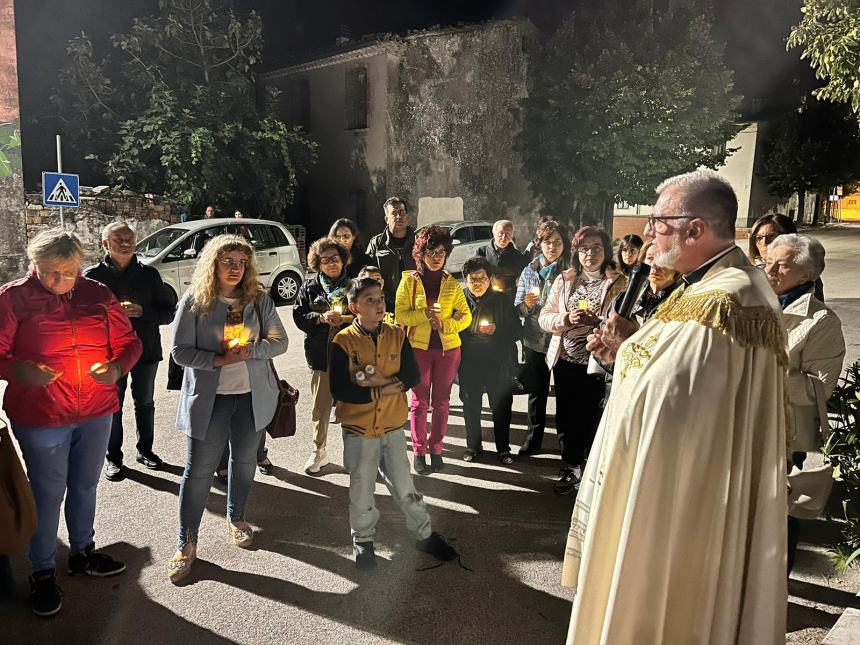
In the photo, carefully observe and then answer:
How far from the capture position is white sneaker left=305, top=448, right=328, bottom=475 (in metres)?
5.38

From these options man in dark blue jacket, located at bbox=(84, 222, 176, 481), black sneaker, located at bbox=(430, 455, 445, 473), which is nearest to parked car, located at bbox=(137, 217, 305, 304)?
man in dark blue jacket, located at bbox=(84, 222, 176, 481)

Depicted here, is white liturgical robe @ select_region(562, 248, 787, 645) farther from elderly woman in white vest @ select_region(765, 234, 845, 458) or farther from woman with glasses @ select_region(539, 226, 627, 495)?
woman with glasses @ select_region(539, 226, 627, 495)

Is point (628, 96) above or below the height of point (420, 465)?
above

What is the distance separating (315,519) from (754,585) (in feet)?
9.75

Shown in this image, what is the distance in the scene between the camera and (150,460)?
5.34m

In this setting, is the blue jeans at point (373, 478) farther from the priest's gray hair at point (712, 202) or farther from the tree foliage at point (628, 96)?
the tree foliage at point (628, 96)

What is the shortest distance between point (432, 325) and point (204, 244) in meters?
8.40

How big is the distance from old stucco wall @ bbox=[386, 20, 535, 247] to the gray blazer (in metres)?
20.0

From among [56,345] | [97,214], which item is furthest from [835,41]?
[97,214]

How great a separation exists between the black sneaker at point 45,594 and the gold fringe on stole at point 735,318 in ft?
11.0

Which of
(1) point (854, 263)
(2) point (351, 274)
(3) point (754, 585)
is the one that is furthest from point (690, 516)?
(1) point (854, 263)

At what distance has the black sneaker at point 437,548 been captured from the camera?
13.3ft

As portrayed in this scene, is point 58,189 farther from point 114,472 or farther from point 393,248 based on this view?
point 114,472

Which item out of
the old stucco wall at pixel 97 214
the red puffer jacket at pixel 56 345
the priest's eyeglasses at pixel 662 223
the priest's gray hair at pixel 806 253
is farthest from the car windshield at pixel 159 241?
the priest's eyeglasses at pixel 662 223
